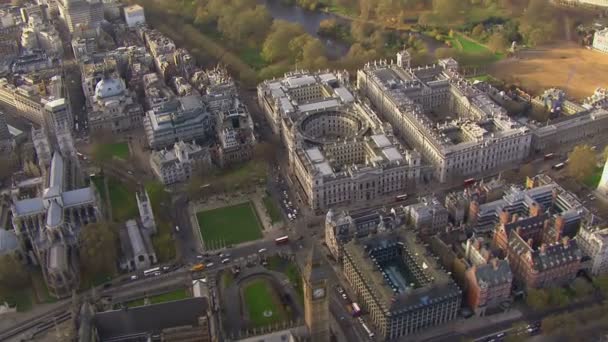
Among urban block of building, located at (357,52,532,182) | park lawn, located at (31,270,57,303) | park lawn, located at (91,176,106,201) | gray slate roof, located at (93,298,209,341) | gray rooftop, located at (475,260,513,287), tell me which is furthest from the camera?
park lawn, located at (91,176,106,201)

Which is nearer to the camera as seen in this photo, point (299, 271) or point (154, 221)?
point (299, 271)

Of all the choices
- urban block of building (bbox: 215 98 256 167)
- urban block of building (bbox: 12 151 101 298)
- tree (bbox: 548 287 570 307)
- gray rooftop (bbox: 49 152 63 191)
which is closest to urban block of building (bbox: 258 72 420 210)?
urban block of building (bbox: 215 98 256 167)

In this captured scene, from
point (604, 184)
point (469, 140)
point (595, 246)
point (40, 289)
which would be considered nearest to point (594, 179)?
point (604, 184)

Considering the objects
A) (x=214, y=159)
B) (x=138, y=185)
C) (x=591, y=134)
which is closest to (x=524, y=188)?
(x=591, y=134)

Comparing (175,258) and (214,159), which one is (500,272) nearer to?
(175,258)

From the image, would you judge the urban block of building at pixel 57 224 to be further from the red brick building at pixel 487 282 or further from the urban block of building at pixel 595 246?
the urban block of building at pixel 595 246

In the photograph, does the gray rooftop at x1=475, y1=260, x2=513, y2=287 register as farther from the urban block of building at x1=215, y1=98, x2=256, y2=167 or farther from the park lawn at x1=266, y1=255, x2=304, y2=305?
the urban block of building at x1=215, y1=98, x2=256, y2=167
